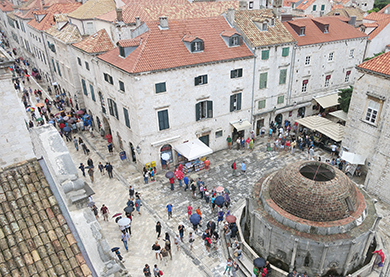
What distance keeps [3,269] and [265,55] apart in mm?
29261

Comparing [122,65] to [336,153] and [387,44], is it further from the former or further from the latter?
[387,44]

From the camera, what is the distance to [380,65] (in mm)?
23703

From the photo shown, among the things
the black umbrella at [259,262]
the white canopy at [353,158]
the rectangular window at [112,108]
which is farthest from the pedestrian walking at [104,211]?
the white canopy at [353,158]

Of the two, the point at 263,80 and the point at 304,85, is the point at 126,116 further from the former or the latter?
the point at 304,85

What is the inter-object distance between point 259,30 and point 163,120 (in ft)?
48.9

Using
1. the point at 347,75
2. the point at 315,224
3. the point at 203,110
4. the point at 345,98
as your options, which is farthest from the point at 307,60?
the point at 315,224

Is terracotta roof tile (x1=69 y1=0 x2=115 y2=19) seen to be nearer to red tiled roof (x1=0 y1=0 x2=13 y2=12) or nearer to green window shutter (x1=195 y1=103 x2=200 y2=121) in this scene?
green window shutter (x1=195 y1=103 x2=200 y2=121)

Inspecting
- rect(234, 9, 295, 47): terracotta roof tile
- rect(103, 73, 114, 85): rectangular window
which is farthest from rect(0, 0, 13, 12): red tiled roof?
rect(234, 9, 295, 47): terracotta roof tile

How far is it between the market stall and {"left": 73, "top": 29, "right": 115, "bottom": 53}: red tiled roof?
1337 centimetres

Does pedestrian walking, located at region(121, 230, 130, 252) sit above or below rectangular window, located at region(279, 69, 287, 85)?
below

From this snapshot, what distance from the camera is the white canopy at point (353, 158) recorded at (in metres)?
26.4

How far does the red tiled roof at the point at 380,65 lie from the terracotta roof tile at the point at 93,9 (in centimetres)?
3157

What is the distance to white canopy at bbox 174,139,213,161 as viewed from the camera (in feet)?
92.0

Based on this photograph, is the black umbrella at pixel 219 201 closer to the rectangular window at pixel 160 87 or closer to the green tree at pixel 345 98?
the rectangular window at pixel 160 87
